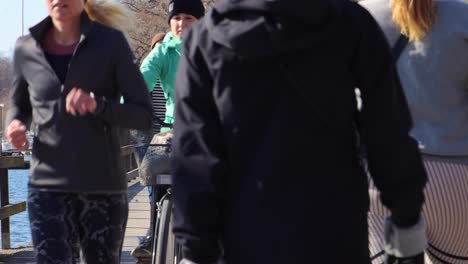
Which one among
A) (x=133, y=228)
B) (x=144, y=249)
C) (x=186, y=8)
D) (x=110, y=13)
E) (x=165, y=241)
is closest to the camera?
(x=110, y=13)

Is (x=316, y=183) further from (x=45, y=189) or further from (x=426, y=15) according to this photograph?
(x=45, y=189)

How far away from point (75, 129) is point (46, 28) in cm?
51

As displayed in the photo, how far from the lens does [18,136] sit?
489 cm

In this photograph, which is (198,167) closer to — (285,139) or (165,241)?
(285,139)

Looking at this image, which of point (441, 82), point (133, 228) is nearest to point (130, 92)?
point (441, 82)

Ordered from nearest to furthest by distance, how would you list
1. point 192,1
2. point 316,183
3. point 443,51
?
1. point 316,183
2. point 443,51
3. point 192,1

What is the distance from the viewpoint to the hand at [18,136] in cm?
489

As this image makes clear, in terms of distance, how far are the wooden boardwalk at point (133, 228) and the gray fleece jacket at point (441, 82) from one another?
6044 mm

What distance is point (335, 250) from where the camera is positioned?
3297 mm

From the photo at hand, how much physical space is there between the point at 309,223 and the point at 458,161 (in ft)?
4.45

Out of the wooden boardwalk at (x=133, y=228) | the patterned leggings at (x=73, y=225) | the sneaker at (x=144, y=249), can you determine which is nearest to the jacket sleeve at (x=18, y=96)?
the patterned leggings at (x=73, y=225)

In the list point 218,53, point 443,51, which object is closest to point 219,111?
point 218,53

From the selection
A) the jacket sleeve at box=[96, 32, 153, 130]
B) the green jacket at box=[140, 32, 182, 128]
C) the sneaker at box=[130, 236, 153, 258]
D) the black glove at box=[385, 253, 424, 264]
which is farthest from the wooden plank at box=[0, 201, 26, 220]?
the black glove at box=[385, 253, 424, 264]

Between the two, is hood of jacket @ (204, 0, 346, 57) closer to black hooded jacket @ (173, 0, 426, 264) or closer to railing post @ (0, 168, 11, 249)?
black hooded jacket @ (173, 0, 426, 264)
